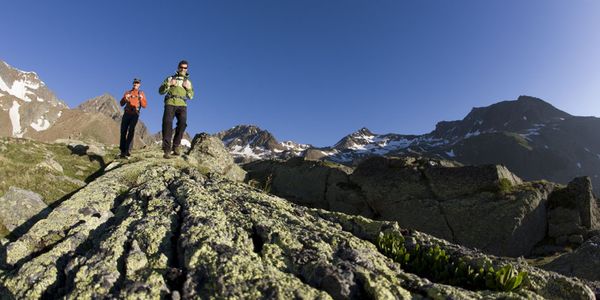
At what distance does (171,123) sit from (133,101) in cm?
374

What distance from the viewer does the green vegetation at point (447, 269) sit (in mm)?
6426

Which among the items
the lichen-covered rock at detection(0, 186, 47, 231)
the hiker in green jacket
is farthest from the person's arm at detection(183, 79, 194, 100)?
the lichen-covered rock at detection(0, 186, 47, 231)

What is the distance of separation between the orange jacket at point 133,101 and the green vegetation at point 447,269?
670 inches

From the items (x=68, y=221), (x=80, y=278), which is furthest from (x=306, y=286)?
(x=68, y=221)

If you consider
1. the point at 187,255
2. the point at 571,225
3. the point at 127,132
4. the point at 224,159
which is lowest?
the point at 571,225

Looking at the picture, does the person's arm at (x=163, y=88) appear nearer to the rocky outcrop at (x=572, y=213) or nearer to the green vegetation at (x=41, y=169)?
the green vegetation at (x=41, y=169)

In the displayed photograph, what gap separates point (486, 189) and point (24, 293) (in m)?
28.5

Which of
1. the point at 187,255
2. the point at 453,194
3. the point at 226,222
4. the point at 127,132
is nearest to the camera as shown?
the point at 187,255

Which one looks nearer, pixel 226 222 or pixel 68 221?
pixel 226 222

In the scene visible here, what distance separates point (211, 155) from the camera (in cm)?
2184

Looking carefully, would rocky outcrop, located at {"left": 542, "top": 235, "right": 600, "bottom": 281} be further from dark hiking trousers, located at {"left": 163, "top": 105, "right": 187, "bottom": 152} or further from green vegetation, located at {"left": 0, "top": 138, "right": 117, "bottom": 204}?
green vegetation, located at {"left": 0, "top": 138, "right": 117, "bottom": 204}

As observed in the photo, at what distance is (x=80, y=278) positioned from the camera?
238 inches

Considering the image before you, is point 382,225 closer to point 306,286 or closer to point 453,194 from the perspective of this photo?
point 306,286

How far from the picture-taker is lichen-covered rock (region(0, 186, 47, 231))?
9.83 metres
